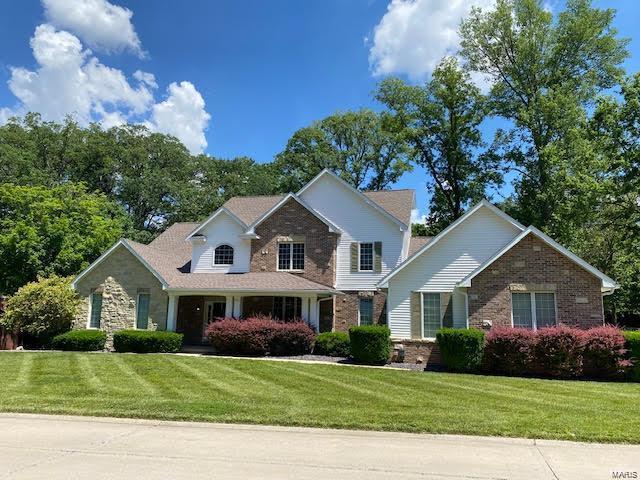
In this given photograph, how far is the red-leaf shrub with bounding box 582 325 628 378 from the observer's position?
50.4ft

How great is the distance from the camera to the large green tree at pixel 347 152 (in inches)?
1762

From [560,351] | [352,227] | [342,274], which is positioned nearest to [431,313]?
[560,351]

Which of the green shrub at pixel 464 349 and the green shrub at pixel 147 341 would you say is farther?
the green shrub at pixel 147 341

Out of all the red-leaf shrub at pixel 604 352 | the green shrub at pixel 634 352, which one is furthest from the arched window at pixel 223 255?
the green shrub at pixel 634 352

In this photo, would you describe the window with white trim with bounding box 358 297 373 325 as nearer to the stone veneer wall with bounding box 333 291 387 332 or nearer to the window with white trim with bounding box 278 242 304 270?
the stone veneer wall with bounding box 333 291 387 332

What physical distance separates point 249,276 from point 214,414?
1649 cm

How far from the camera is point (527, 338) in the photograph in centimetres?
Answer: 1603

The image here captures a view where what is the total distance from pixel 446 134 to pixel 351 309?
19.2m

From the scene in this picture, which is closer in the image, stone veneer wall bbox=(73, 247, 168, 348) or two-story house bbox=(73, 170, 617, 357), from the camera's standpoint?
two-story house bbox=(73, 170, 617, 357)

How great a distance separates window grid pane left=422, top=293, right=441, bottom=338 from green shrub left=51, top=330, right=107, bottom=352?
15.0m

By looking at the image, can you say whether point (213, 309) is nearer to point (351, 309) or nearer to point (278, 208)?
point (278, 208)

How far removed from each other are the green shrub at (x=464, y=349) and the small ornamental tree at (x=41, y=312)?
18.0 metres

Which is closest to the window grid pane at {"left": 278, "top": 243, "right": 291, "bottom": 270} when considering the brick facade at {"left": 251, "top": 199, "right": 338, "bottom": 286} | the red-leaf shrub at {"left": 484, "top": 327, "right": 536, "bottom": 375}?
the brick facade at {"left": 251, "top": 199, "right": 338, "bottom": 286}

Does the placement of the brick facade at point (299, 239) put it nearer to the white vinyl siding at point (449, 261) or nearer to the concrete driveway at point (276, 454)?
the white vinyl siding at point (449, 261)
